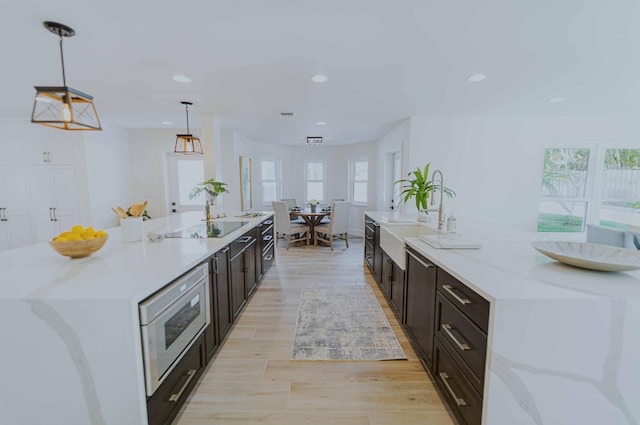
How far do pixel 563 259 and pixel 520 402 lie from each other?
755 mm

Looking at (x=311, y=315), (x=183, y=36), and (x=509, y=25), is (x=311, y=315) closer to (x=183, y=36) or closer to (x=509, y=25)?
(x=183, y=36)

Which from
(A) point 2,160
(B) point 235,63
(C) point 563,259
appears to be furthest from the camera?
(A) point 2,160

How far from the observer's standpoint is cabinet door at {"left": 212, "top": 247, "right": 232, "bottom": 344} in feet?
6.60

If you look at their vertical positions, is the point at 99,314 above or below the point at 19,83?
below

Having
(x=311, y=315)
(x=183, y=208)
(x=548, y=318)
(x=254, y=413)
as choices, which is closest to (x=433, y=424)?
(x=548, y=318)

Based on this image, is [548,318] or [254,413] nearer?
[548,318]

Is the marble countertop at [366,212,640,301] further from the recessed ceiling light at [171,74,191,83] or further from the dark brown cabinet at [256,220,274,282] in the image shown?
the recessed ceiling light at [171,74,191,83]

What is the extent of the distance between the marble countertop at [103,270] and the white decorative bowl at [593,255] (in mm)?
2063

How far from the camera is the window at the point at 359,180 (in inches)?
272

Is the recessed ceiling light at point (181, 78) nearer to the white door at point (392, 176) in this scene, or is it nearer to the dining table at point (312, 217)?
the dining table at point (312, 217)

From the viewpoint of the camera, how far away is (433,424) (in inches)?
59.1

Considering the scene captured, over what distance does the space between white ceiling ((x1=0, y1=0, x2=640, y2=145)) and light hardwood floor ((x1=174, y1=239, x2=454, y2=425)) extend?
243cm

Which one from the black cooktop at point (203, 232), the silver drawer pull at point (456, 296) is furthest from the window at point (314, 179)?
the silver drawer pull at point (456, 296)

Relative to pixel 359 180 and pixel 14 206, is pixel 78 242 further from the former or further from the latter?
pixel 359 180
